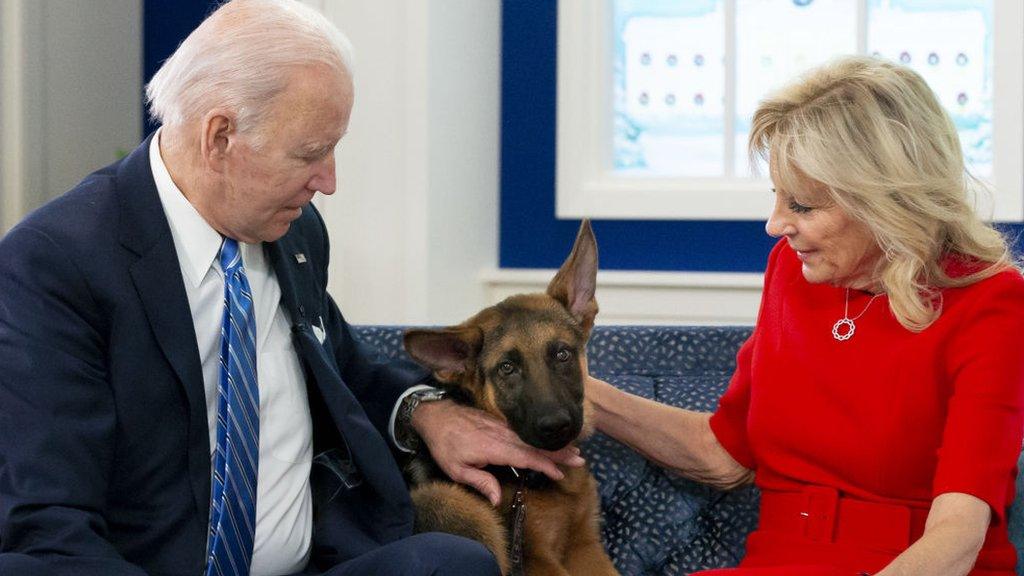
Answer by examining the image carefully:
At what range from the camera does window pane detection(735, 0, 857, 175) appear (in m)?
4.84

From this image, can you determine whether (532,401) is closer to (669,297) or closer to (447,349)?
(447,349)

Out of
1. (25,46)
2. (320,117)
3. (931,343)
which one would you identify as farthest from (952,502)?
(25,46)

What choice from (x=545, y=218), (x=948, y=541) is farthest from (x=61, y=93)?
(x=948, y=541)

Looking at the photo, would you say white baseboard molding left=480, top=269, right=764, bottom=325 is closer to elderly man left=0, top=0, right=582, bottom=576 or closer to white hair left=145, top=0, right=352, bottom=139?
elderly man left=0, top=0, right=582, bottom=576

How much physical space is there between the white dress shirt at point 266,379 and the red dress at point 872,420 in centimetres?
77

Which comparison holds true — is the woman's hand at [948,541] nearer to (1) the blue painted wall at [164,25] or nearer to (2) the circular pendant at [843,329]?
(2) the circular pendant at [843,329]

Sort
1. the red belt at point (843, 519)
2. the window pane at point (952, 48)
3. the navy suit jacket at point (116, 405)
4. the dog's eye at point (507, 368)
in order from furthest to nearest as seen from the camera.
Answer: the window pane at point (952, 48), the dog's eye at point (507, 368), the red belt at point (843, 519), the navy suit jacket at point (116, 405)

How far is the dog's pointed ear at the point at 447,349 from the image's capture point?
7.80 ft

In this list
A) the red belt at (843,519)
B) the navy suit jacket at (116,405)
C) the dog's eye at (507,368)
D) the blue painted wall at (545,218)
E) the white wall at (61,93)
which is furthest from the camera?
the blue painted wall at (545,218)

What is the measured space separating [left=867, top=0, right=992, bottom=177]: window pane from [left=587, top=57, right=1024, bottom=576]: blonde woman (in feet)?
9.06

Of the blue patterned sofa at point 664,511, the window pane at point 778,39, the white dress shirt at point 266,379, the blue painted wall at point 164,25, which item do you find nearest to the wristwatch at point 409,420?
the white dress shirt at point 266,379

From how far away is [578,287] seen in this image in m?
2.53

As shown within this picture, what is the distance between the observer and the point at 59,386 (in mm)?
1827

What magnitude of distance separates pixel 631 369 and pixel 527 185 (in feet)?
7.73
